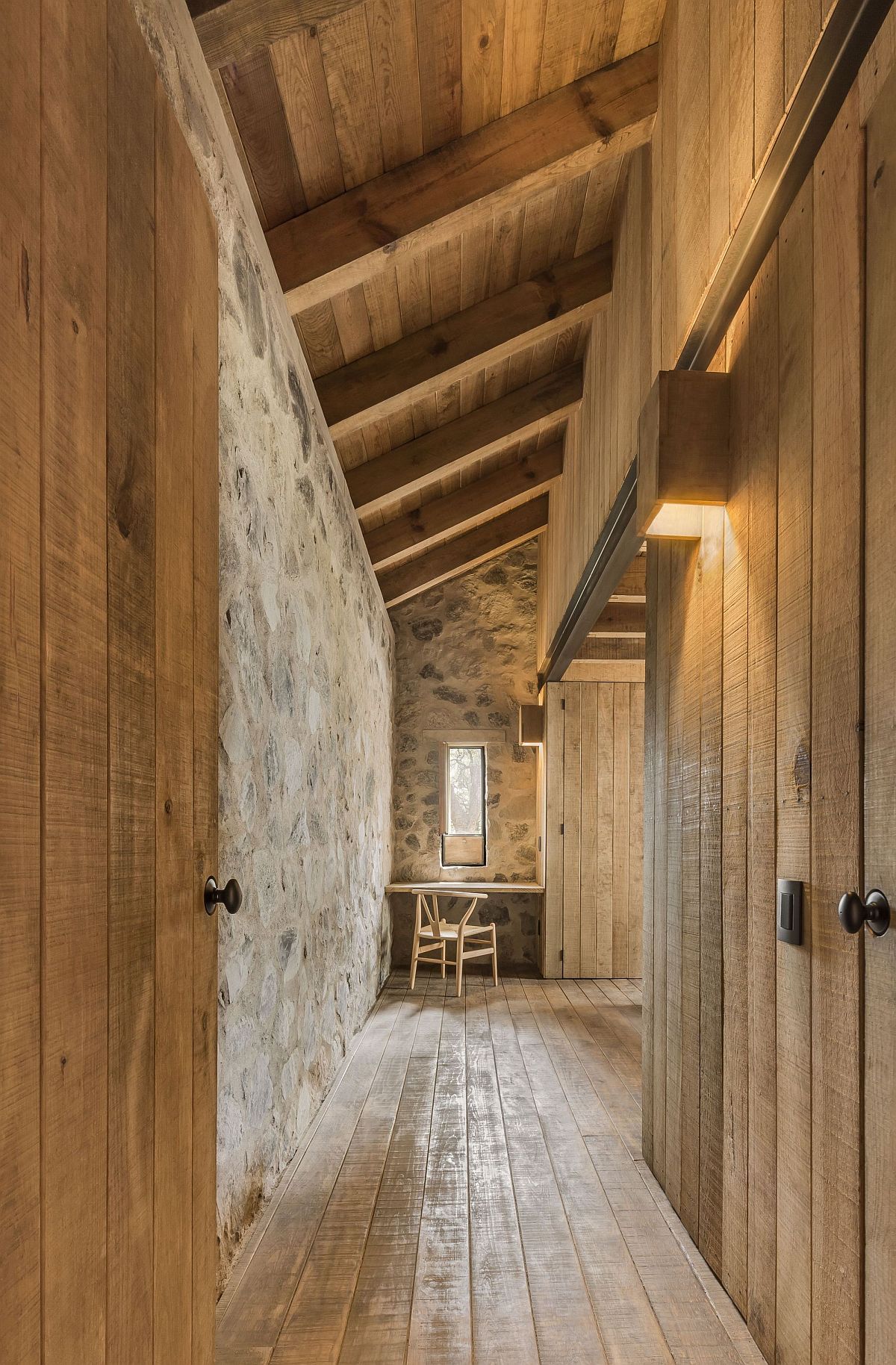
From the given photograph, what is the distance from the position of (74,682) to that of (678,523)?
6.18 ft

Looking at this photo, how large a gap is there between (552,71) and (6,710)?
2773mm

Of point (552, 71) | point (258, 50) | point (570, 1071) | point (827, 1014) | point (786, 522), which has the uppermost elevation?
point (552, 71)

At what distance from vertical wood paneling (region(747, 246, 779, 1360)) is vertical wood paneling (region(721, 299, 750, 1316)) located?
0.12ft

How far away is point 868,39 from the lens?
54.1 inches

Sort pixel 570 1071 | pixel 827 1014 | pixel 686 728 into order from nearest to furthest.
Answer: pixel 827 1014, pixel 686 728, pixel 570 1071

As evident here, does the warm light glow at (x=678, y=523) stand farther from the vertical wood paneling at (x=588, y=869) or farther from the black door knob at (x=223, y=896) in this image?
the vertical wood paneling at (x=588, y=869)

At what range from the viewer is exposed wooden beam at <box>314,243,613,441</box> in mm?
3830

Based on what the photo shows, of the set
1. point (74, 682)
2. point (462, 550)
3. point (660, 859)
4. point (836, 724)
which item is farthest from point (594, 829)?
point (74, 682)

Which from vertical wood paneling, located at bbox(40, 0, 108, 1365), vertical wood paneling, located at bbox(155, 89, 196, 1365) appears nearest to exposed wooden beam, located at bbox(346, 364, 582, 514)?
vertical wood paneling, located at bbox(155, 89, 196, 1365)

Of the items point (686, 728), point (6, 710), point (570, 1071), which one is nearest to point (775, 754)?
point (686, 728)

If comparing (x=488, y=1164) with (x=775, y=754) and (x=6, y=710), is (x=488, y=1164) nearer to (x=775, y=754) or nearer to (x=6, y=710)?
(x=775, y=754)

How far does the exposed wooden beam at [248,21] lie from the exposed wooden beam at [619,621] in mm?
4473

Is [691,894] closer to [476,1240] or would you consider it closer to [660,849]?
[660,849]

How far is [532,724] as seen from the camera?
692 centimetres
